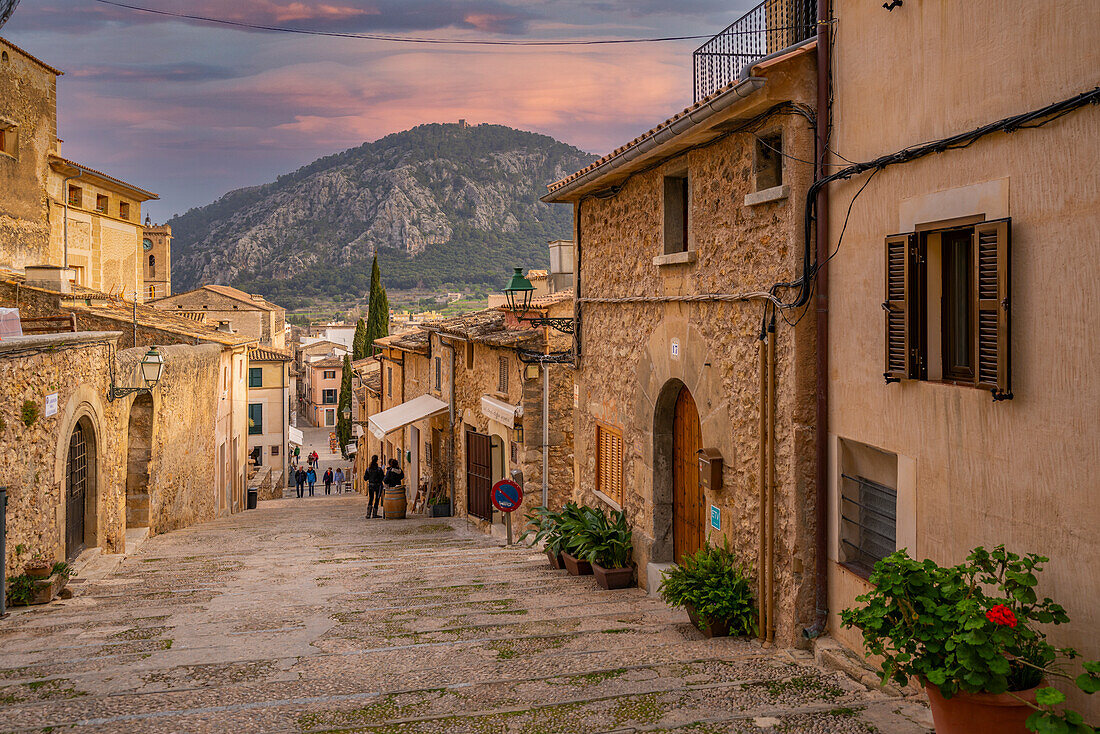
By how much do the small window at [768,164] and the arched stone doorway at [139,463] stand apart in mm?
11714

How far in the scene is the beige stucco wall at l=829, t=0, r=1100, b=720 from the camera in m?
4.02

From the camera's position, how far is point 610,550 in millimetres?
9828

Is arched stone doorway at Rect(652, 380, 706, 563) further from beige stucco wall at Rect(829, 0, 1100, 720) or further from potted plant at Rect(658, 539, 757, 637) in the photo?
beige stucco wall at Rect(829, 0, 1100, 720)

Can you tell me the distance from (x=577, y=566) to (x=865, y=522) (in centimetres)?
474

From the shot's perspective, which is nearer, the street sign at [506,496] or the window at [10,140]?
the street sign at [506,496]

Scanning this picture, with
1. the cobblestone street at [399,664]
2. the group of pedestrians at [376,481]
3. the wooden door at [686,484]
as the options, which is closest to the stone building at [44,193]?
the group of pedestrians at [376,481]

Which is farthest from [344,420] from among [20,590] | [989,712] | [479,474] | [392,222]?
[392,222]

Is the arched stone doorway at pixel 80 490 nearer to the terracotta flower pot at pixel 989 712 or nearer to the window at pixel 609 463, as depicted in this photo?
the window at pixel 609 463

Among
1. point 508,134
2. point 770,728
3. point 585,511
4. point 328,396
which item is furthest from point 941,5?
point 508,134

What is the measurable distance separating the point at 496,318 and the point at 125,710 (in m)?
12.6

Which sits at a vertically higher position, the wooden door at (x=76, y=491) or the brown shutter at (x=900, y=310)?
the brown shutter at (x=900, y=310)

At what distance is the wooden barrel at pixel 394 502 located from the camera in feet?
67.2

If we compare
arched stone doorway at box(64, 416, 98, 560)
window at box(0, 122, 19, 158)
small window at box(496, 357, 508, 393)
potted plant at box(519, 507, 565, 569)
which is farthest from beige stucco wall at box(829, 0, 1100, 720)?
window at box(0, 122, 19, 158)

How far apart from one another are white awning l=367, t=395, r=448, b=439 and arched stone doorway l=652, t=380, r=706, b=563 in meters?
10.6
